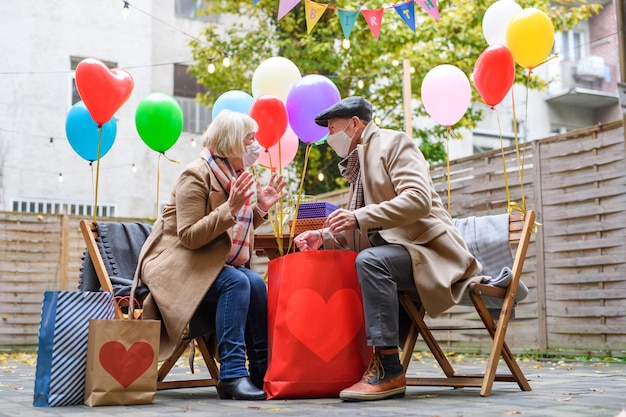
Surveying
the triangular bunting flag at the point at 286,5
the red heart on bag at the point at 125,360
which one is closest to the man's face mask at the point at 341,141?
the red heart on bag at the point at 125,360

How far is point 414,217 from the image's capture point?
11.3 ft

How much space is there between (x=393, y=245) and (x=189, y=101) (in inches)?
457

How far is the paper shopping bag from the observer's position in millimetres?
3275

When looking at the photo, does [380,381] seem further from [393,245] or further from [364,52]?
[364,52]

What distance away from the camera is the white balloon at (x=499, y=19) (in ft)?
17.3

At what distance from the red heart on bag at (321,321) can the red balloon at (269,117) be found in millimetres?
1303

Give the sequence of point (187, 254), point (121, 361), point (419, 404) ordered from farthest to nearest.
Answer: point (187, 254) < point (121, 361) < point (419, 404)

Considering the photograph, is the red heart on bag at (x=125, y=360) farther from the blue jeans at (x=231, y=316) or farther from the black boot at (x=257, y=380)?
the black boot at (x=257, y=380)

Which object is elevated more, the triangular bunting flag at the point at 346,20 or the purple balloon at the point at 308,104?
the triangular bunting flag at the point at 346,20

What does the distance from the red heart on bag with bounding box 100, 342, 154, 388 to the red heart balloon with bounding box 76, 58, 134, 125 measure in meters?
1.65

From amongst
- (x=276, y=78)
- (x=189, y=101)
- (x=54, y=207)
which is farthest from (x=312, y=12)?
(x=189, y=101)

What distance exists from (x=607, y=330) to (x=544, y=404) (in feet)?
10.5

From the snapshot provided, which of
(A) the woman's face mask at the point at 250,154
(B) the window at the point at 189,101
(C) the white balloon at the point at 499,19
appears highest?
(B) the window at the point at 189,101

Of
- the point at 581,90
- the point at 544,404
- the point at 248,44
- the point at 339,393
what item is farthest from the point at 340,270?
the point at 581,90
